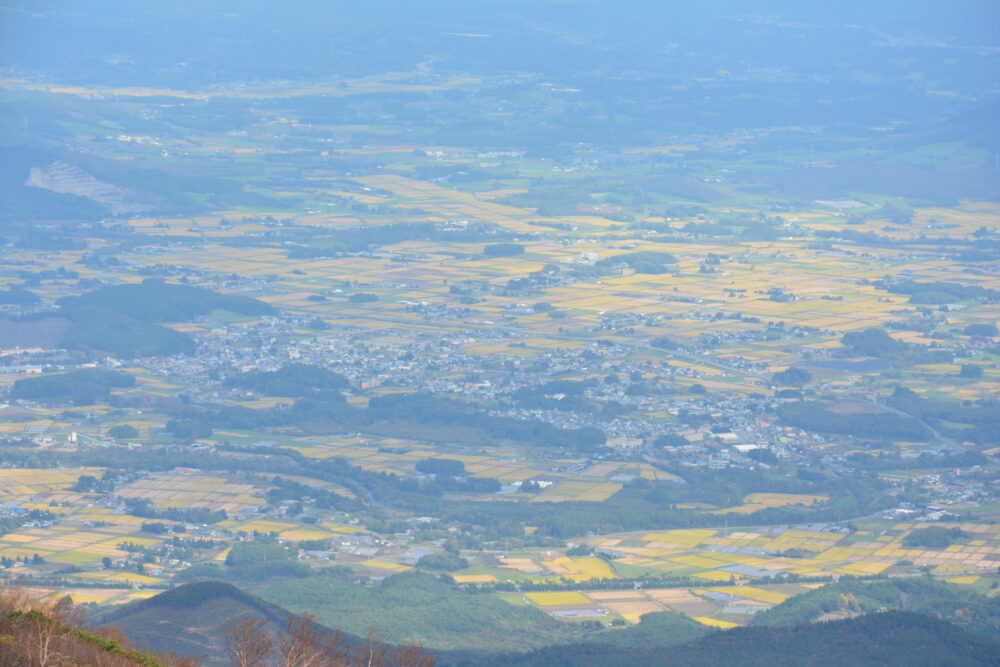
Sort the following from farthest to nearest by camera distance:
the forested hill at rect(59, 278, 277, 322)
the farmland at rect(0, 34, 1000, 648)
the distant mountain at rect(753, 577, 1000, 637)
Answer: the forested hill at rect(59, 278, 277, 322)
the farmland at rect(0, 34, 1000, 648)
the distant mountain at rect(753, 577, 1000, 637)

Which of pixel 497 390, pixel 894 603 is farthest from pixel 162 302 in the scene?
pixel 894 603

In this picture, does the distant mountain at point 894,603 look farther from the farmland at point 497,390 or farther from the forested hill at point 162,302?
the forested hill at point 162,302

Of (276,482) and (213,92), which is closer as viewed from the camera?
(276,482)

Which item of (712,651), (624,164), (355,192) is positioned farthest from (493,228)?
(712,651)

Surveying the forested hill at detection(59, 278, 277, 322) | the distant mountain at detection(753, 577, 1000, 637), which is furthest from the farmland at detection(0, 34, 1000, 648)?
the distant mountain at detection(753, 577, 1000, 637)

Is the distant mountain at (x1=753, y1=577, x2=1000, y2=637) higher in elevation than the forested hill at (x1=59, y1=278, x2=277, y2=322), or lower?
lower

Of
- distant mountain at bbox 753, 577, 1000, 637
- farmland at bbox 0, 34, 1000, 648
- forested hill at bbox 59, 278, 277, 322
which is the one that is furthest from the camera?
forested hill at bbox 59, 278, 277, 322

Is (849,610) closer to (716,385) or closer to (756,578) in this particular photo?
(756,578)

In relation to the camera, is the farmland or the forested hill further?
the forested hill

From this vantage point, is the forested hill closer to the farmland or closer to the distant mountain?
the farmland

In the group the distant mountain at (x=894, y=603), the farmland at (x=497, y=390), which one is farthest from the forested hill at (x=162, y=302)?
the distant mountain at (x=894, y=603)

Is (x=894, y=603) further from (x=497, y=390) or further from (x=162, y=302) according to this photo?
(x=162, y=302)
